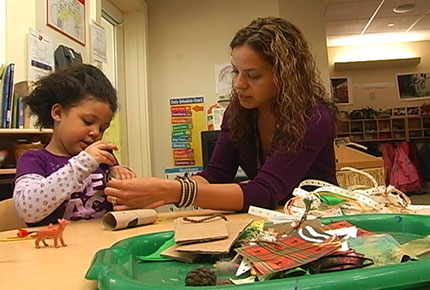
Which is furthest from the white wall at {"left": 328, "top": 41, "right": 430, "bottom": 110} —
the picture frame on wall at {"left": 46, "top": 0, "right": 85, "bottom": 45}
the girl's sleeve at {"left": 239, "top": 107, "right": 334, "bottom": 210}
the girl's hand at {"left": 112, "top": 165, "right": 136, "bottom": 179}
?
the girl's hand at {"left": 112, "top": 165, "right": 136, "bottom": 179}

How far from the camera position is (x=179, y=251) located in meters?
0.43

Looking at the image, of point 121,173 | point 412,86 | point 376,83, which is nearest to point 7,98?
point 121,173

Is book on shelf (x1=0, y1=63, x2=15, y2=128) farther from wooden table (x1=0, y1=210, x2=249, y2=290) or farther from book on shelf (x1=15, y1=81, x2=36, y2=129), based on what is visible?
wooden table (x1=0, y1=210, x2=249, y2=290)

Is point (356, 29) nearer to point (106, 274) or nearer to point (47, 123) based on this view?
point (47, 123)

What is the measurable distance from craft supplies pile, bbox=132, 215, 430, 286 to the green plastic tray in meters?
0.02

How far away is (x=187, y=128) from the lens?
10.2ft

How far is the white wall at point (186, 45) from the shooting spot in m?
3.16

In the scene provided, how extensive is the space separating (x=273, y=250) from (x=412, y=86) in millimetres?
6501

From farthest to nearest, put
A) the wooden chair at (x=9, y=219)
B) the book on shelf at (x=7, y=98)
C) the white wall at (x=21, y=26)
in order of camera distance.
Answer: the white wall at (x=21, y=26)
the book on shelf at (x=7, y=98)
the wooden chair at (x=9, y=219)

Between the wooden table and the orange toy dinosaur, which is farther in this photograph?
the orange toy dinosaur

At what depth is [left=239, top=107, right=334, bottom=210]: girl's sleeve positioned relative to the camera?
2.89 ft

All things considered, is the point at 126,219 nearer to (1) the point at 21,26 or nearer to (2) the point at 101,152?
(2) the point at 101,152

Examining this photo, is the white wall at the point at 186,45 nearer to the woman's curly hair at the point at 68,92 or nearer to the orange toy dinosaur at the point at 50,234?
the woman's curly hair at the point at 68,92

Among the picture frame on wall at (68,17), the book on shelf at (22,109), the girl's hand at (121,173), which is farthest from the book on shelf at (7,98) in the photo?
the girl's hand at (121,173)
